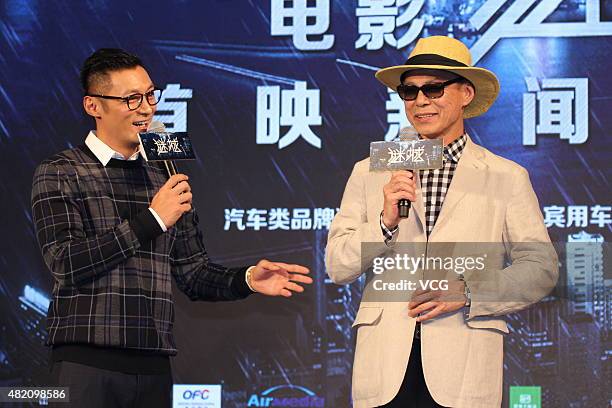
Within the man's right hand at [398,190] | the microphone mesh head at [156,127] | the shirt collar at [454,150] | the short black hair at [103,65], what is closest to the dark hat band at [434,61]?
the shirt collar at [454,150]

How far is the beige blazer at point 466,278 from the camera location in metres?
2.95

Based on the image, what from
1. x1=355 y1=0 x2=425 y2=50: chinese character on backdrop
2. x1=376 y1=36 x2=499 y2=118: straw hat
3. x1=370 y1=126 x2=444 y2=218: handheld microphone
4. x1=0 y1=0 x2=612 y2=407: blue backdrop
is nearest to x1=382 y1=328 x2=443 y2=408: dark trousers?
x1=370 y1=126 x2=444 y2=218: handheld microphone

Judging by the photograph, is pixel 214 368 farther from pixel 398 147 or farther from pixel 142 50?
pixel 398 147

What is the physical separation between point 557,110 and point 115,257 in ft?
8.35

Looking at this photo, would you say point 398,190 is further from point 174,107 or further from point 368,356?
point 174,107

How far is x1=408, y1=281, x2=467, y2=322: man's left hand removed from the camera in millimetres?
2963

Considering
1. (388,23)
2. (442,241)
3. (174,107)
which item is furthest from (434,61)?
(174,107)

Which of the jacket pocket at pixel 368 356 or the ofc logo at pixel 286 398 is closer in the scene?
the jacket pocket at pixel 368 356

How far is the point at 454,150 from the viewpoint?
319 centimetres

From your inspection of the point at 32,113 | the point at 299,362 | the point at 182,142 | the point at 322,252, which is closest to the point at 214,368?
the point at 299,362

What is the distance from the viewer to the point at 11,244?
4941 millimetres

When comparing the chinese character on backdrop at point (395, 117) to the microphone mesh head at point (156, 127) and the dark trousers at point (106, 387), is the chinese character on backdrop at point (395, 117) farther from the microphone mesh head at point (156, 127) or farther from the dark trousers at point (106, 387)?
the dark trousers at point (106, 387)

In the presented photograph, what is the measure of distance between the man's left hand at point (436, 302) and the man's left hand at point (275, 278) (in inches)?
14.6

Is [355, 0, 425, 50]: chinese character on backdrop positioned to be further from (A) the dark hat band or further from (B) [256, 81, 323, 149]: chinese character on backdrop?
(A) the dark hat band
